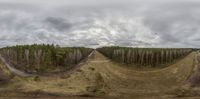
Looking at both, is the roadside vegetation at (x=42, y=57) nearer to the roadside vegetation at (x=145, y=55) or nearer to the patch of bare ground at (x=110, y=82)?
the patch of bare ground at (x=110, y=82)

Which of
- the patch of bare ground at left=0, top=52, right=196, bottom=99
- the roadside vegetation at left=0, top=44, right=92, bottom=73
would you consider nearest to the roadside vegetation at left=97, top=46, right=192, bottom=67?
the patch of bare ground at left=0, top=52, right=196, bottom=99

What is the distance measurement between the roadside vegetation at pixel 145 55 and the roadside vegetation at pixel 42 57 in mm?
684

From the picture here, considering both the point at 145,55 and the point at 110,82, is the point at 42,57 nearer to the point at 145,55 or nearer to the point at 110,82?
the point at 110,82

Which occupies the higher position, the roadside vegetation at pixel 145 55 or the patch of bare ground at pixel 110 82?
the roadside vegetation at pixel 145 55

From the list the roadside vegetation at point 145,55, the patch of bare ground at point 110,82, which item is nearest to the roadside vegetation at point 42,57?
the patch of bare ground at point 110,82

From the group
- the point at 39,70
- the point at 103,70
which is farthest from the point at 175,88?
the point at 39,70

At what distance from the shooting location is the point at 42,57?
7.71m

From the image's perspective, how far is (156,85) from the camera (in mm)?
7465

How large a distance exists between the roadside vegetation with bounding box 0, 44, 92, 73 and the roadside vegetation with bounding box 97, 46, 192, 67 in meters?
0.68

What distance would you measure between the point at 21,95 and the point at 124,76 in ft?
8.96

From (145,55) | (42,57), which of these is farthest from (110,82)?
(42,57)

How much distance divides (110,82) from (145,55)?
4.09ft

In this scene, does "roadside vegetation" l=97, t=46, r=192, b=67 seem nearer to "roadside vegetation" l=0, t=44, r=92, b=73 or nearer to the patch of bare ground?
the patch of bare ground

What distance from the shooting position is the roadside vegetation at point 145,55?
7730 mm
